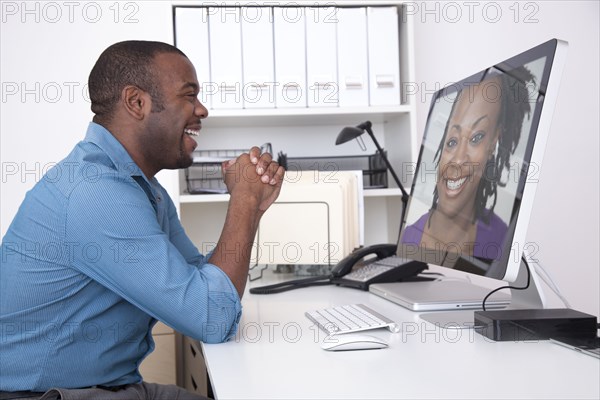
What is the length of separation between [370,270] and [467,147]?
1.98 ft

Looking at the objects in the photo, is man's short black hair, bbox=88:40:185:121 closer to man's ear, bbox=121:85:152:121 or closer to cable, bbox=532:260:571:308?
man's ear, bbox=121:85:152:121

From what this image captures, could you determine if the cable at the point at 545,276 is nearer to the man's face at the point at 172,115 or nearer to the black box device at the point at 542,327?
the black box device at the point at 542,327

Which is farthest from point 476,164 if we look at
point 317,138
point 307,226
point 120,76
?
point 317,138

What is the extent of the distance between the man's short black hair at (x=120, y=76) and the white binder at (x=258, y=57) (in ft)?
3.19

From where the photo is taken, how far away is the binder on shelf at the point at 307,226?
2.13 meters

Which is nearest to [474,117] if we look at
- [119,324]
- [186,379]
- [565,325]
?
[565,325]

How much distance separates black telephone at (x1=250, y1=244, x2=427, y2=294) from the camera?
181 cm

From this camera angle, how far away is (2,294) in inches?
49.7

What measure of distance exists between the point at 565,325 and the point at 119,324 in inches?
30.1

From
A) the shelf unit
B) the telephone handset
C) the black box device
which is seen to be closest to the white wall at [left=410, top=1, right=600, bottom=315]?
the shelf unit

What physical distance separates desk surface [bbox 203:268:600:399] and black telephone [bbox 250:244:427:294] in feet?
1.61

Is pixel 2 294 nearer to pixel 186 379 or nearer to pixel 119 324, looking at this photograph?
pixel 119 324

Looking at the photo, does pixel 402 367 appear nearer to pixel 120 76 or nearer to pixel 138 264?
pixel 138 264

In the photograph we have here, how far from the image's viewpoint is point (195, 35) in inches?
91.7
